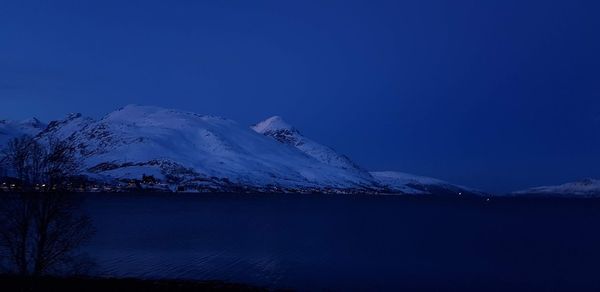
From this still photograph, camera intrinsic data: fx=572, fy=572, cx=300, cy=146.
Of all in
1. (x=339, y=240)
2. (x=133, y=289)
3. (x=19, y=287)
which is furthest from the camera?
(x=339, y=240)

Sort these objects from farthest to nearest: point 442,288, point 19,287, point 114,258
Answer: point 114,258 < point 442,288 < point 19,287

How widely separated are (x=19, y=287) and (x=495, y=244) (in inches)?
3049

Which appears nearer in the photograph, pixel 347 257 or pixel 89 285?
pixel 89 285

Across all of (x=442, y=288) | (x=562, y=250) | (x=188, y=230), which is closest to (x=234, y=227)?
(x=188, y=230)

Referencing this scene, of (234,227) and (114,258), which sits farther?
(234,227)

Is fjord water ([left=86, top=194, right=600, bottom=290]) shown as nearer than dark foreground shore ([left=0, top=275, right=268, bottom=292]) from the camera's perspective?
No

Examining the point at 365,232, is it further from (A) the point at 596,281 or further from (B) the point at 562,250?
(A) the point at 596,281

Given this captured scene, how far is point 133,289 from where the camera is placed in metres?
34.3

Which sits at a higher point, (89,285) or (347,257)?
(89,285)

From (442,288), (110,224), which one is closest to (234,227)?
(110,224)

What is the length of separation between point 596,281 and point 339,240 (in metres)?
42.6

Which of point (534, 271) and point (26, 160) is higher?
point (26, 160)

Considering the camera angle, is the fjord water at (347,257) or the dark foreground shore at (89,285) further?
the fjord water at (347,257)

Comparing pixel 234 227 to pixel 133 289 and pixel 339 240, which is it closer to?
pixel 339 240
